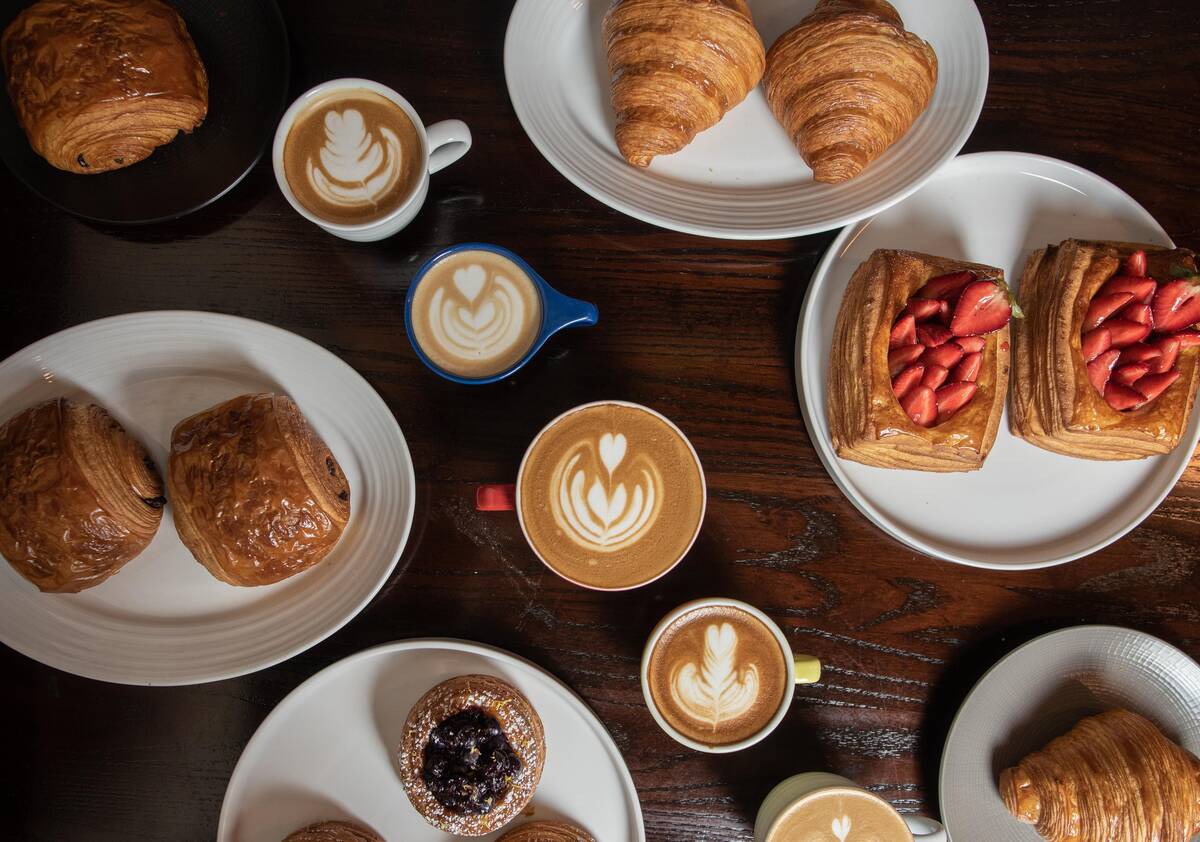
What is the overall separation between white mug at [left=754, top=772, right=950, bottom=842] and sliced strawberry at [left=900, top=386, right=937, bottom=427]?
632 mm

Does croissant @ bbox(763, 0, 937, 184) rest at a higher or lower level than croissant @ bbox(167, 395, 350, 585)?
higher

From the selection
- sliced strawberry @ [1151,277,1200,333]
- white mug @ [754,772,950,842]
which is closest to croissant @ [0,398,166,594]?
white mug @ [754,772,950,842]

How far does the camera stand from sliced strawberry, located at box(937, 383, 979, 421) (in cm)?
126

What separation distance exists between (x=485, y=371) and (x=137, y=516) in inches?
25.6

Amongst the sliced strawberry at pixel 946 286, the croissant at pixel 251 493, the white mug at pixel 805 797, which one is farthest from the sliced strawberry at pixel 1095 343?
the croissant at pixel 251 493

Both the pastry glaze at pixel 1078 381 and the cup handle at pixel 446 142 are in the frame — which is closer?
the pastry glaze at pixel 1078 381

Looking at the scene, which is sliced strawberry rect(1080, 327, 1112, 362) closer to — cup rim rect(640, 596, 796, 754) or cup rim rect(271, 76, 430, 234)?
cup rim rect(640, 596, 796, 754)

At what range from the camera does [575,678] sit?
142cm

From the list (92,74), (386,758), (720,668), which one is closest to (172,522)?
(386,758)

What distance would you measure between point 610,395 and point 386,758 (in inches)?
31.3

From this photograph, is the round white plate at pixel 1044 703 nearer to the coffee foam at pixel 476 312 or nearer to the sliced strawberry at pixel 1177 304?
the sliced strawberry at pixel 1177 304

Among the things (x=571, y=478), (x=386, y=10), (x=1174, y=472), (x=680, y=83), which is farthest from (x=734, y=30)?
(x=1174, y=472)

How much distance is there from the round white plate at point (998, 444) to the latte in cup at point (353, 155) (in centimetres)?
80

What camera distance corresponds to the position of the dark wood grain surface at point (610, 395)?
1.41m
